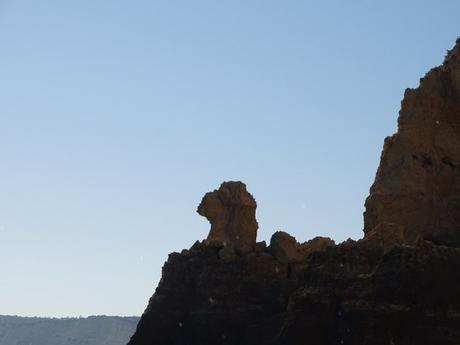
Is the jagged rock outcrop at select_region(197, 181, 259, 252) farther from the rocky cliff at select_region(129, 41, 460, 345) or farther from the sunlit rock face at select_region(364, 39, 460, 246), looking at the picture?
the sunlit rock face at select_region(364, 39, 460, 246)

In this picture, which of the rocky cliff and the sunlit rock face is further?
the sunlit rock face

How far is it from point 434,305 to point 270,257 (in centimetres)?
1808

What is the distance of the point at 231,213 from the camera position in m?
59.6

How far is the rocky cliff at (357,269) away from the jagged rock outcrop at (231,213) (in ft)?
0.25

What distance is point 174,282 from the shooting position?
56188 mm

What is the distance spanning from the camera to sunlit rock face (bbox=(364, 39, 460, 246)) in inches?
1766

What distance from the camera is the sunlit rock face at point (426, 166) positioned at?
147 feet

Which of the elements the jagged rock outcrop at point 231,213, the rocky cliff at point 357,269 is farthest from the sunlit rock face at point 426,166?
the jagged rock outcrop at point 231,213

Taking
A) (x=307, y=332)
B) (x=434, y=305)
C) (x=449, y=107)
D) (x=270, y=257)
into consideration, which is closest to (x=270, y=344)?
(x=307, y=332)

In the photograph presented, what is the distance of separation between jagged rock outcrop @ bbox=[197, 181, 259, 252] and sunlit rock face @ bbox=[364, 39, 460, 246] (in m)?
12.9

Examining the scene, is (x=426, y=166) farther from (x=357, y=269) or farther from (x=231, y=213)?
(x=231, y=213)

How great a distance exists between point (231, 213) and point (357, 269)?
21451 millimetres

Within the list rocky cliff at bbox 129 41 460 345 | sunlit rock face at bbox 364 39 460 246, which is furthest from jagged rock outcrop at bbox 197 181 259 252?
sunlit rock face at bbox 364 39 460 246

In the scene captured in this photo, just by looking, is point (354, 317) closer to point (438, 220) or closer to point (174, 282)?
point (438, 220)
